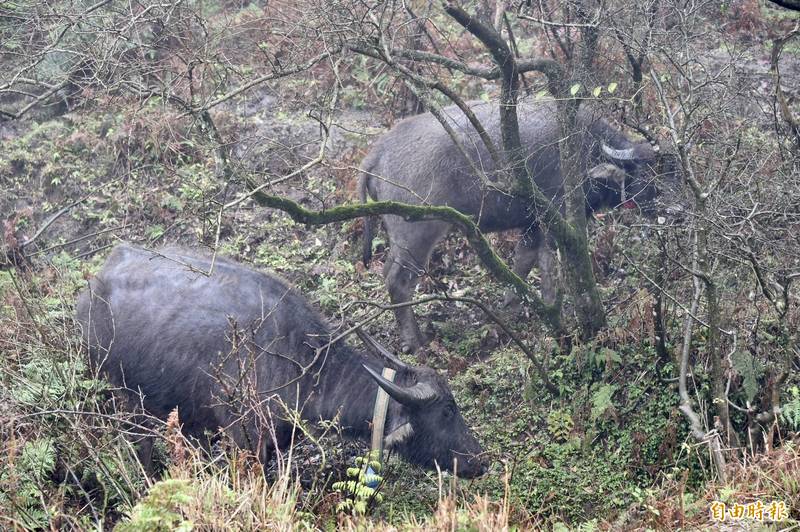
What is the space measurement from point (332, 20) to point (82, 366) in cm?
338

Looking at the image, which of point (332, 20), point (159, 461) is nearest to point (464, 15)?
point (332, 20)

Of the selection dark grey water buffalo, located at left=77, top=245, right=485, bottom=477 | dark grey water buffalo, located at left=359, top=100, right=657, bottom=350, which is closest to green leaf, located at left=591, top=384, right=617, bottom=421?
dark grey water buffalo, located at left=77, top=245, right=485, bottom=477

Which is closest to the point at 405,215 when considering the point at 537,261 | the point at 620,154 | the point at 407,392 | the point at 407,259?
the point at 407,392

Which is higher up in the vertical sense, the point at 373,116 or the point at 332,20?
the point at 332,20

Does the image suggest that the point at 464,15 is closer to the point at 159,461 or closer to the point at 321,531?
the point at 321,531

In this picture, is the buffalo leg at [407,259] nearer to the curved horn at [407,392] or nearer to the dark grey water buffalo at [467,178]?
the dark grey water buffalo at [467,178]

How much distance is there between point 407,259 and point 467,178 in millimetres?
1051

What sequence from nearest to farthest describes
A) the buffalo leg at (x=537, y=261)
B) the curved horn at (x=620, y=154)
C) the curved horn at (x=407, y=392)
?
the curved horn at (x=407, y=392) < the curved horn at (x=620, y=154) < the buffalo leg at (x=537, y=261)

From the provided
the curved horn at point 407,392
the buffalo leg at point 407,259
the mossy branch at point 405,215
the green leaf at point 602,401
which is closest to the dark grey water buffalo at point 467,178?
the buffalo leg at point 407,259

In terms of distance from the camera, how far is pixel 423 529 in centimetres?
438

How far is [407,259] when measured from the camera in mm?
8297

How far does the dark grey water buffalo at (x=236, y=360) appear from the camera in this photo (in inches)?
241

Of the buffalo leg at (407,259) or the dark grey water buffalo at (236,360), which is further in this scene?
the buffalo leg at (407,259)

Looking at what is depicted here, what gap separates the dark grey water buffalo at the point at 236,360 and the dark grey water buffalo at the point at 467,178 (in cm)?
191
